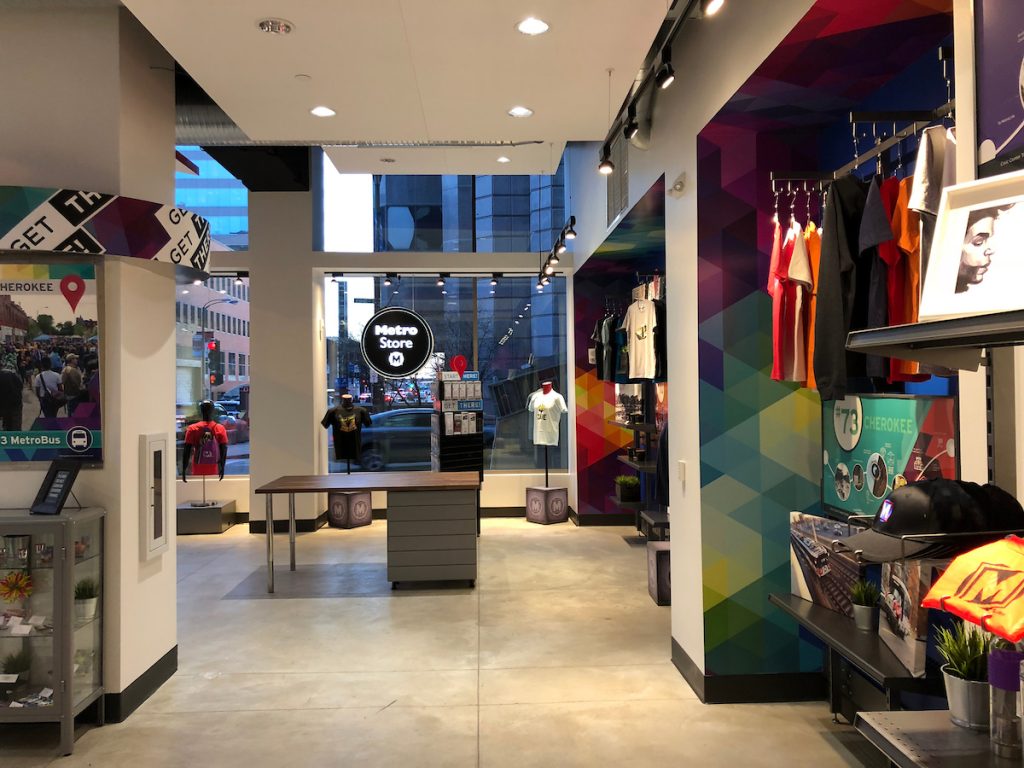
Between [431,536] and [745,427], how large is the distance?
3.18 metres

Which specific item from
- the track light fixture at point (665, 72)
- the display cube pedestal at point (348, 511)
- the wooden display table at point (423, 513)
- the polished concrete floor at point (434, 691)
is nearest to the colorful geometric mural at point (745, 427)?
the polished concrete floor at point (434, 691)

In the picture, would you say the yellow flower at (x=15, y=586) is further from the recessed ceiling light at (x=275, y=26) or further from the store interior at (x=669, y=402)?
the recessed ceiling light at (x=275, y=26)

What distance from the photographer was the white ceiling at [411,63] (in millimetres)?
3145

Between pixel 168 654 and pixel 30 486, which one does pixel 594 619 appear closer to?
pixel 168 654

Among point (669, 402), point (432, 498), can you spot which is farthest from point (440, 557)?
point (669, 402)

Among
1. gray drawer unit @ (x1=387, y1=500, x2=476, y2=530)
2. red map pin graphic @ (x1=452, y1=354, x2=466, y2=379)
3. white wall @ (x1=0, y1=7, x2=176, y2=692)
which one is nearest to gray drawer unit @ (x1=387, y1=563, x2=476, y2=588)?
gray drawer unit @ (x1=387, y1=500, x2=476, y2=530)

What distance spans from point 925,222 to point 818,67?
55.1 inches

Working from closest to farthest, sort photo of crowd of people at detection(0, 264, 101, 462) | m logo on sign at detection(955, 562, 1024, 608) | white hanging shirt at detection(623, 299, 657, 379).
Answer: m logo on sign at detection(955, 562, 1024, 608)
photo of crowd of people at detection(0, 264, 101, 462)
white hanging shirt at detection(623, 299, 657, 379)

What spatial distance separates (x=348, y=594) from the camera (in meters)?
6.05

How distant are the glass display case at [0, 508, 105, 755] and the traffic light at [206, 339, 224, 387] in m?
6.41

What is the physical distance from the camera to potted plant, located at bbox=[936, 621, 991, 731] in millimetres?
1343

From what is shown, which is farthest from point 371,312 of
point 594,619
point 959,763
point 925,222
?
point 959,763

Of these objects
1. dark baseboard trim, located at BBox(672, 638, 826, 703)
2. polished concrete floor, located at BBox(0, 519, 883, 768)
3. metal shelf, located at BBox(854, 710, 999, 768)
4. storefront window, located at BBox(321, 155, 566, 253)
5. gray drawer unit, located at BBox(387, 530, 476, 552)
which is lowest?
polished concrete floor, located at BBox(0, 519, 883, 768)

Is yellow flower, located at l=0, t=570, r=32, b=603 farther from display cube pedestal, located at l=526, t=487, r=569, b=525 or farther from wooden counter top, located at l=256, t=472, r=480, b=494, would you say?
display cube pedestal, located at l=526, t=487, r=569, b=525
